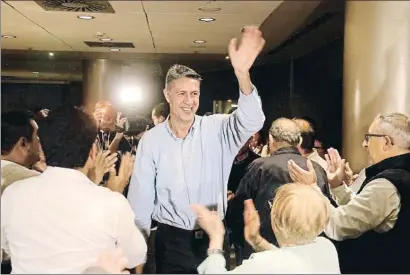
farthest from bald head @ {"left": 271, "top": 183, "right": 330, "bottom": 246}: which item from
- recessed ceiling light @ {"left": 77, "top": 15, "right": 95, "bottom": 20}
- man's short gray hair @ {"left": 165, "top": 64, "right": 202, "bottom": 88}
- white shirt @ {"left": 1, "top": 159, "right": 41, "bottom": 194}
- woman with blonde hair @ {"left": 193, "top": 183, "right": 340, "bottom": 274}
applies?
recessed ceiling light @ {"left": 77, "top": 15, "right": 95, "bottom": 20}

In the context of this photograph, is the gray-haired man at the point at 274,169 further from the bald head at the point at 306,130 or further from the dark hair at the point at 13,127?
the dark hair at the point at 13,127

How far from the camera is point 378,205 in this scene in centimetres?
211

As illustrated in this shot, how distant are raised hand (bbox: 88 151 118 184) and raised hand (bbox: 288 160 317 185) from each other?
0.76m

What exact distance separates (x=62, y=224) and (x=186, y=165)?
1.97 ft

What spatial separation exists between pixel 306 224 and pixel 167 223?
695 millimetres

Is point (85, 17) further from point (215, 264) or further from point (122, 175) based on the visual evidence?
point (215, 264)

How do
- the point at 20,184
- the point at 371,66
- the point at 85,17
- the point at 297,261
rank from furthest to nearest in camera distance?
1. the point at 371,66
2. the point at 85,17
3. the point at 20,184
4. the point at 297,261

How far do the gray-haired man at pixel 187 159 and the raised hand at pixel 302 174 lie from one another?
0.83 feet

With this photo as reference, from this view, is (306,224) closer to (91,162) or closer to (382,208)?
(382,208)

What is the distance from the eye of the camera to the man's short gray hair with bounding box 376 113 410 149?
7.21 ft

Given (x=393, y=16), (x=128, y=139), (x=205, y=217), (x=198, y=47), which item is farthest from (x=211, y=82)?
(x=393, y=16)

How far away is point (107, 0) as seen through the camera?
198cm

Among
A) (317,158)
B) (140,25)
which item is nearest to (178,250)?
(317,158)

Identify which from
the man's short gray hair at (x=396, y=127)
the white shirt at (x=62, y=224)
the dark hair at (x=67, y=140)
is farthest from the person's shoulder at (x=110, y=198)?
the man's short gray hair at (x=396, y=127)
